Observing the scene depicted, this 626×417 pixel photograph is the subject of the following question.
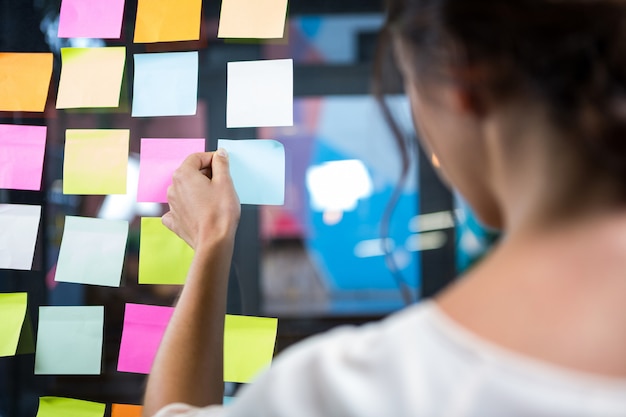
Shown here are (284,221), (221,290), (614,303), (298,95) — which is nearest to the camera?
(614,303)

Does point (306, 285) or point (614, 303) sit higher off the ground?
point (614, 303)

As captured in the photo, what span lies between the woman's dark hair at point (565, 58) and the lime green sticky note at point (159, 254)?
524 mm

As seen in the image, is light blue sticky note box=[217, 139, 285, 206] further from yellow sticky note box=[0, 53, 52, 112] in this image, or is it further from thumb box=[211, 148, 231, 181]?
yellow sticky note box=[0, 53, 52, 112]

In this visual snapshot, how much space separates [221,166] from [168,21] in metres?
0.21

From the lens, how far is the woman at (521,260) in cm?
34

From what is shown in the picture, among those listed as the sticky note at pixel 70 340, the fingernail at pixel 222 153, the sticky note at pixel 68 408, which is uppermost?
the fingernail at pixel 222 153

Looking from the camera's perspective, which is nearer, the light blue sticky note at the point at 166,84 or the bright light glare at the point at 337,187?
the light blue sticky note at the point at 166,84

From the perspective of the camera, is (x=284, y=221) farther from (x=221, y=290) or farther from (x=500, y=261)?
(x=500, y=261)

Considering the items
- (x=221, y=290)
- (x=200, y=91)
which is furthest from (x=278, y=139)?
(x=221, y=290)

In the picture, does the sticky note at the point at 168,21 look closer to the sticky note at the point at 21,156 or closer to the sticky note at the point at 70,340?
the sticky note at the point at 21,156

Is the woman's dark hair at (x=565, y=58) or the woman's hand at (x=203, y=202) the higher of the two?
the woman's dark hair at (x=565, y=58)

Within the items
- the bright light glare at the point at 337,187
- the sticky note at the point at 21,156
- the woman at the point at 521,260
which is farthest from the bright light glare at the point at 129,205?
the bright light glare at the point at 337,187

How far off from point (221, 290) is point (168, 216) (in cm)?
17

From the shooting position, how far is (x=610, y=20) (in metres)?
0.36
